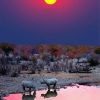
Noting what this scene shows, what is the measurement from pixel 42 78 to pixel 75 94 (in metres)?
0.37

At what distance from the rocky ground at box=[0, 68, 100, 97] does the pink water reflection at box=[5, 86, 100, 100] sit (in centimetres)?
5

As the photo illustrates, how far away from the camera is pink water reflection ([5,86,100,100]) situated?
3389 millimetres

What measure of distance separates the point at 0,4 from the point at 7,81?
0.73 metres

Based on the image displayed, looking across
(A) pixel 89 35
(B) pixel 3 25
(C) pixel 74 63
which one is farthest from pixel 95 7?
(B) pixel 3 25

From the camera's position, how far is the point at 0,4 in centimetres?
338

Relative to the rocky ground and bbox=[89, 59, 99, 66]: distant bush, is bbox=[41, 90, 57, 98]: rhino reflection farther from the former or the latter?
bbox=[89, 59, 99, 66]: distant bush

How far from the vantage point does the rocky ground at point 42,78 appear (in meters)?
3.37

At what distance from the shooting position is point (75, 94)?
3510 millimetres

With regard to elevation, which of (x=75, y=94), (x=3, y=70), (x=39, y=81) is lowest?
(x=75, y=94)

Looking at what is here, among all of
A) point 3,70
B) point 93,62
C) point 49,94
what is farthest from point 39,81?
point 93,62

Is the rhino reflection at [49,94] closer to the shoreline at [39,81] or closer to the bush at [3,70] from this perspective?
the shoreline at [39,81]

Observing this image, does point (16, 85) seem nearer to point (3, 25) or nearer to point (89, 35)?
point (3, 25)

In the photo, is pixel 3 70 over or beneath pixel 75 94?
over

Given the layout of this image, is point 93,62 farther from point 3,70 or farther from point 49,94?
point 3,70
